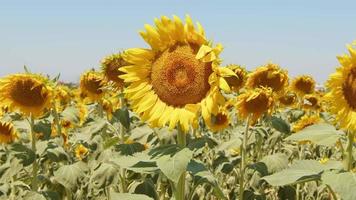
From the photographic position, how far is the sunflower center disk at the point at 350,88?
2.80 m

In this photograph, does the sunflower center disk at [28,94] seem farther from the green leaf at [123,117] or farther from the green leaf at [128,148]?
the green leaf at [128,148]

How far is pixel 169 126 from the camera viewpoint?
2.75 m

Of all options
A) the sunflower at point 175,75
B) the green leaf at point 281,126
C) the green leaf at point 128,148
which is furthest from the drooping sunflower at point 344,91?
the green leaf at point 281,126

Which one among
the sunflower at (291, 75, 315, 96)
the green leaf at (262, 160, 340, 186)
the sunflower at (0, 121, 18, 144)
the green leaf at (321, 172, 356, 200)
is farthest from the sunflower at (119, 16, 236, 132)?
the sunflower at (291, 75, 315, 96)

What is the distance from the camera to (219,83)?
2.57 metres

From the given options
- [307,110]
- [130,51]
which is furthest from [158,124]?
[307,110]

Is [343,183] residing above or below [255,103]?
below

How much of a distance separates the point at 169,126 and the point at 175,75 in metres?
0.28

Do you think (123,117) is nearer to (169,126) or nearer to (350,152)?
(169,126)

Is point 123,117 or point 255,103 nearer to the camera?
point 123,117

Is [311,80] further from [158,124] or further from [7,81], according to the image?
[158,124]

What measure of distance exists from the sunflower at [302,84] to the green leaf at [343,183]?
6599mm

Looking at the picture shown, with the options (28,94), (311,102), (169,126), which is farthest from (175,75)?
(311,102)

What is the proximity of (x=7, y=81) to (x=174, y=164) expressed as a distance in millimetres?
2557
